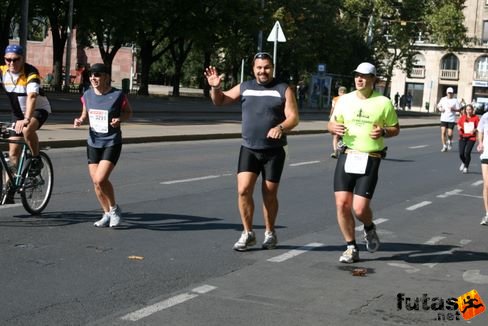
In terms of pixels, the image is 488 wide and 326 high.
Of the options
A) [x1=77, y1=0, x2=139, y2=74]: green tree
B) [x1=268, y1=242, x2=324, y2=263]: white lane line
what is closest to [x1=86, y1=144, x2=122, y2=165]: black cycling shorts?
[x1=268, y1=242, x2=324, y2=263]: white lane line

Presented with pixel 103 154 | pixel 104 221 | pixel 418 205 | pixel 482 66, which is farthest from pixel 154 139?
pixel 482 66

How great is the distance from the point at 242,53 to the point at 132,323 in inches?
1788

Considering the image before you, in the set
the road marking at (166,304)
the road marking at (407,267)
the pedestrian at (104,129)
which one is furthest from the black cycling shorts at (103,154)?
the road marking at (407,267)

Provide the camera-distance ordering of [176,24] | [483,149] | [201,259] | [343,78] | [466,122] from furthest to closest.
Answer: [343,78], [176,24], [466,122], [483,149], [201,259]

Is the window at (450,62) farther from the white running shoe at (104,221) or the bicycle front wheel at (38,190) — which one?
the white running shoe at (104,221)

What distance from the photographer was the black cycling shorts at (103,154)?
816 cm

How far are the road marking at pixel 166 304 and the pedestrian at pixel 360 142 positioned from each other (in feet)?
5.60

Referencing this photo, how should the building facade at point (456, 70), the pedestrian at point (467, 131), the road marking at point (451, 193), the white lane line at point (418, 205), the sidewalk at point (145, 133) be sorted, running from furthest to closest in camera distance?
the building facade at point (456, 70)
the sidewalk at point (145, 133)
the pedestrian at point (467, 131)
the road marking at point (451, 193)
the white lane line at point (418, 205)

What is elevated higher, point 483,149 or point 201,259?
point 483,149

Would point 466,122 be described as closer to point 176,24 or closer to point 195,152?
point 195,152

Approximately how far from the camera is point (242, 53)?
163 feet

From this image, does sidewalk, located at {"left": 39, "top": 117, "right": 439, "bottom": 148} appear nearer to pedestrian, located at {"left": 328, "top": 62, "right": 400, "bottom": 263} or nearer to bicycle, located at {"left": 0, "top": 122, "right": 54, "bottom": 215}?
bicycle, located at {"left": 0, "top": 122, "right": 54, "bottom": 215}

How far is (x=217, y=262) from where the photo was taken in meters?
7.05

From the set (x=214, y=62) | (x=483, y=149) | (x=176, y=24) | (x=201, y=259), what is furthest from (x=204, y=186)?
(x=214, y=62)
